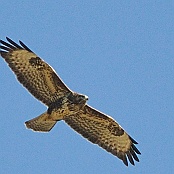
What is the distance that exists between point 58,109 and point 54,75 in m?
0.75

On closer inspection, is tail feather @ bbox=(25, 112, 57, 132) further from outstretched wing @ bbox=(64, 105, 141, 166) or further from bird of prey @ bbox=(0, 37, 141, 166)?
outstretched wing @ bbox=(64, 105, 141, 166)

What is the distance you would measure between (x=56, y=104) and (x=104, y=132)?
1617mm

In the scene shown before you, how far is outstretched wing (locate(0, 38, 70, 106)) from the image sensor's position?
17.2 metres

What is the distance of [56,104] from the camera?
56.2 feet

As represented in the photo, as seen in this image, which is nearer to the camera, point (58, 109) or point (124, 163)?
point (58, 109)

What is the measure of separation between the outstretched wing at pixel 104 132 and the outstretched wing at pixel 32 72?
2.48 feet

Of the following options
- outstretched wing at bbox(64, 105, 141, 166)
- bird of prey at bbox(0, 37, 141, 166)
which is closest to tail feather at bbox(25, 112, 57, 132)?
bird of prey at bbox(0, 37, 141, 166)

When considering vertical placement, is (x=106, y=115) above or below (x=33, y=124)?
above

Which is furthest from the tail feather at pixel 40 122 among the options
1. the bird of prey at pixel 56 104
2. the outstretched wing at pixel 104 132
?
the outstretched wing at pixel 104 132

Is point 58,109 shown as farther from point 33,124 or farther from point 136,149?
point 136,149

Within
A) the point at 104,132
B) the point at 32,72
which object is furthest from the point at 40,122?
the point at 104,132

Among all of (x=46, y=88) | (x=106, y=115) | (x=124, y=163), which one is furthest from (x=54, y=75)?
(x=124, y=163)

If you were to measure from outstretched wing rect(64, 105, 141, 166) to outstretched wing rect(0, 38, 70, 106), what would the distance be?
0.76 m

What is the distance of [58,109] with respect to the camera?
672 inches
